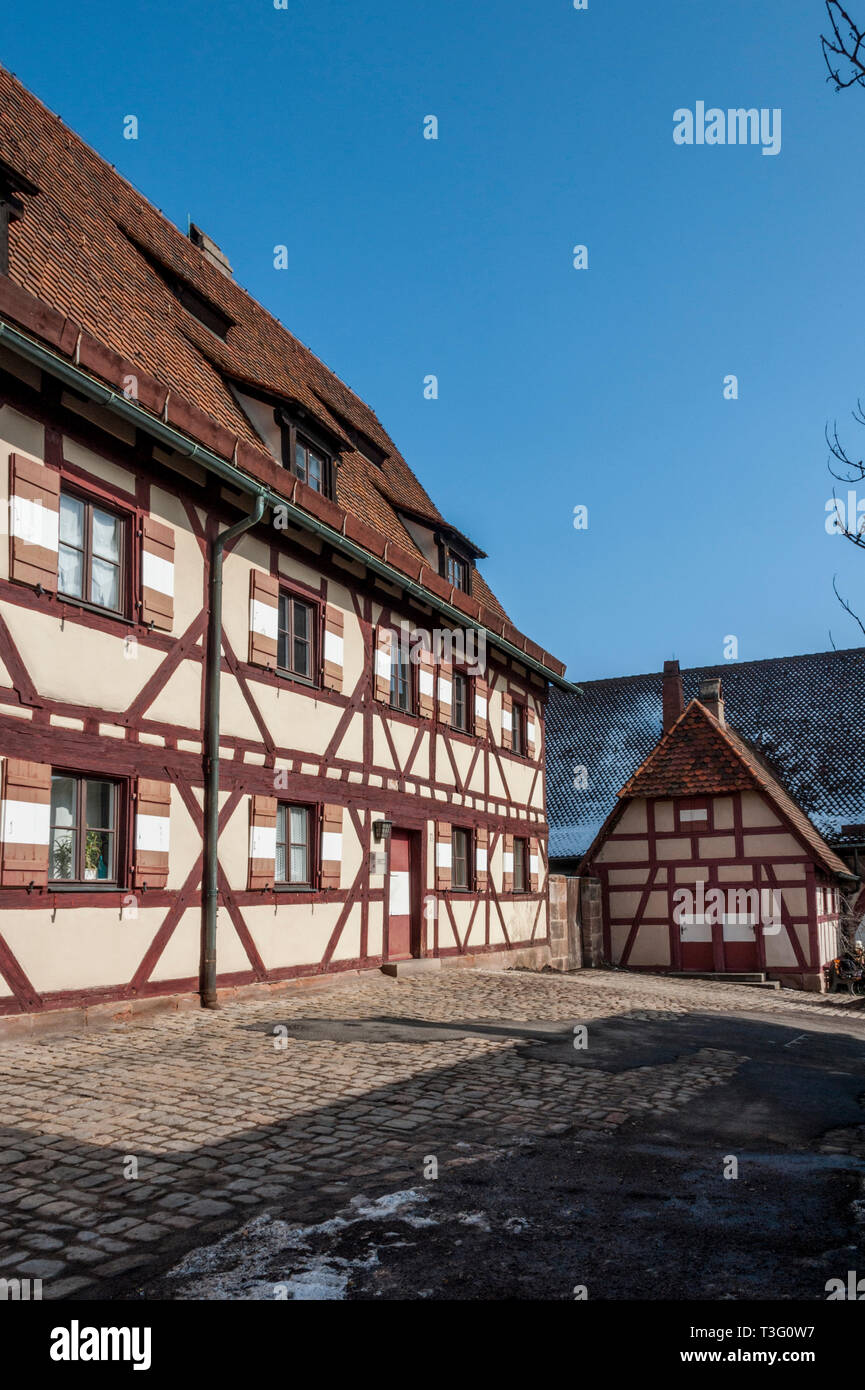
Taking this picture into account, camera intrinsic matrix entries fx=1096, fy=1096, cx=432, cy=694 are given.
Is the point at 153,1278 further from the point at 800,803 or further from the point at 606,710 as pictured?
the point at 606,710

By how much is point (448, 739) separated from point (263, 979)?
243 inches

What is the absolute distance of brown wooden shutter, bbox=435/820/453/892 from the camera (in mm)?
16469

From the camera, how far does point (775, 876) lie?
78.4 ft

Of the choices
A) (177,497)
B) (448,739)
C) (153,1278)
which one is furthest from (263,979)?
(153,1278)

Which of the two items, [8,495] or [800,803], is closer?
[8,495]

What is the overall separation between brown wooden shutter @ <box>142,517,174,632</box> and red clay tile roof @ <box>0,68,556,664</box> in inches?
39.4

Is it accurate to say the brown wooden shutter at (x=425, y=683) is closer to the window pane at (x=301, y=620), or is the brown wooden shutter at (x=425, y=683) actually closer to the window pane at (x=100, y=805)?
the window pane at (x=301, y=620)

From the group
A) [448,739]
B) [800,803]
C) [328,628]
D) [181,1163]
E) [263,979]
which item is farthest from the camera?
[800,803]

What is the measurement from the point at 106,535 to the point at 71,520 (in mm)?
473

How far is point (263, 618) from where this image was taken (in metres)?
12.2

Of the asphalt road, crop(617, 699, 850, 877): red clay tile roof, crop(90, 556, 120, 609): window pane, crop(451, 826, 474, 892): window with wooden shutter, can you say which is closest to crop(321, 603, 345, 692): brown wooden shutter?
crop(90, 556, 120, 609): window pane

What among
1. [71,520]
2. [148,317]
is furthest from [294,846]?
[148,317]

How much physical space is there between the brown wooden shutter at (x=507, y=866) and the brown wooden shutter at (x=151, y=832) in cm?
968

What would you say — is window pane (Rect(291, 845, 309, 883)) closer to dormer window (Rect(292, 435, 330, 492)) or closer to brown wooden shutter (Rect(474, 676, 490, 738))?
dormer window (Rect(292, 435, 330, 492))
